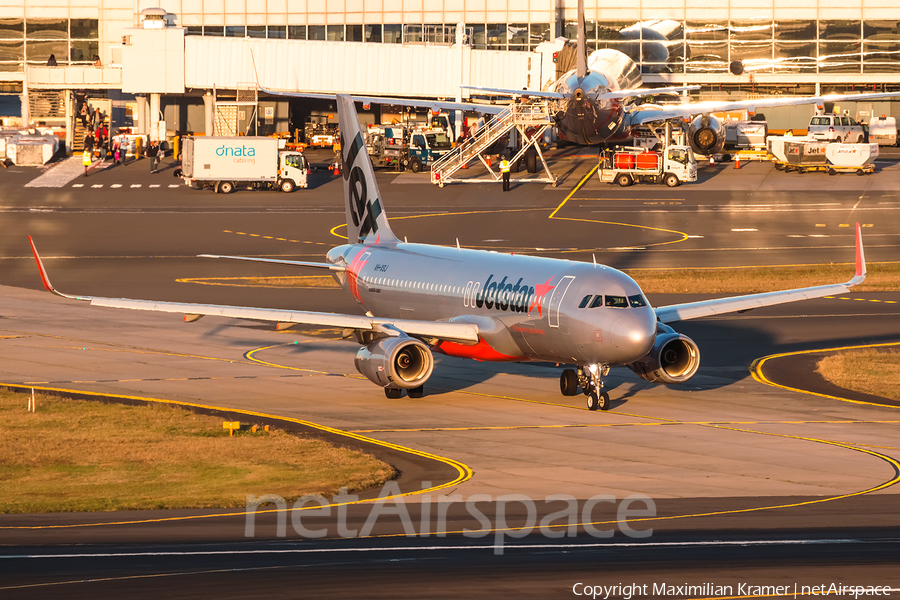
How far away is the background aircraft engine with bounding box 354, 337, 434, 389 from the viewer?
39.5m

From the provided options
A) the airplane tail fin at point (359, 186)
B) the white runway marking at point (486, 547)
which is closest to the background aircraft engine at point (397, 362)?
the airplane tail fin at point (359, 186)

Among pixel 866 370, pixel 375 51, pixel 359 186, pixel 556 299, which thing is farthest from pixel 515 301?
pixel 375 51

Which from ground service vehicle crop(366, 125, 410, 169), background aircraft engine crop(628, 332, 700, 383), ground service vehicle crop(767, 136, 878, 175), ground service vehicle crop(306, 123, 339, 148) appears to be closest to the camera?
background aircraft engine crop(628, 332, 700, 383)

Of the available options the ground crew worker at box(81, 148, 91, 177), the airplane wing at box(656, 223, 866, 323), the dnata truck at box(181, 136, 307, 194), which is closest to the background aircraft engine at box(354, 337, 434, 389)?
the airplane wing at box(656, 223, 866, 323)

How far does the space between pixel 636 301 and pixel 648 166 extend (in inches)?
2778

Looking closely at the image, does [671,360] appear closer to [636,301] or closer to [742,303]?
[636,301]

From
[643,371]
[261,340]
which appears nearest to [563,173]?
[261,340]

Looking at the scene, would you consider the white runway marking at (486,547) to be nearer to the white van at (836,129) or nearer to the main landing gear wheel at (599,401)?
the main landing gear wheel at (599,401)

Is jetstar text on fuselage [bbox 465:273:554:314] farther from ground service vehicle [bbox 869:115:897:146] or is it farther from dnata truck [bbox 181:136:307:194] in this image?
ground service vehicle [bbox 869:115:897:146]

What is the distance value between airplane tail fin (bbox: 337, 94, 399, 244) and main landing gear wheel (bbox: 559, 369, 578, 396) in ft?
37.5

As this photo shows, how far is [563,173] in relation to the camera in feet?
371

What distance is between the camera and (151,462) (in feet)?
105

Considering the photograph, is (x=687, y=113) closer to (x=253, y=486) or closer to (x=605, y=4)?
(x=605, y=4)

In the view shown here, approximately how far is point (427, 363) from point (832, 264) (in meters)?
40.1
